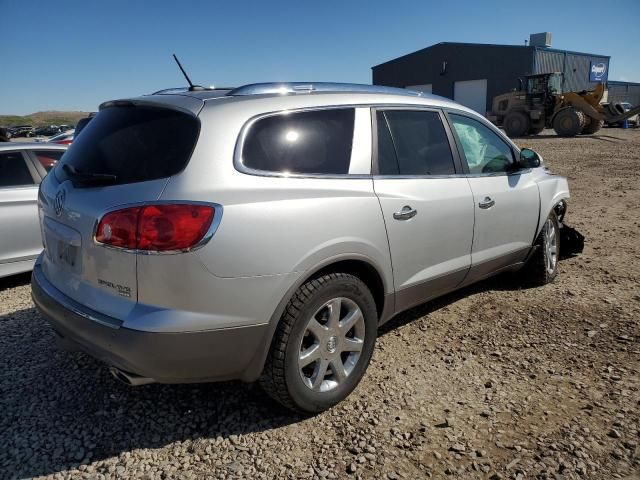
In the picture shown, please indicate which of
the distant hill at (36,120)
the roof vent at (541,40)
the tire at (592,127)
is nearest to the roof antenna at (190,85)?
the tire at (592,127)

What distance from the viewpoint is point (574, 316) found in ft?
12.5

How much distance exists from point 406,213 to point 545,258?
217 cm

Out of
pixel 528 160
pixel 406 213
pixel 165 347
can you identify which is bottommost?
pixel 165 347

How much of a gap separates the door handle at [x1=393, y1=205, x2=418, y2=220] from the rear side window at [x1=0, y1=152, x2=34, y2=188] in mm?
3868

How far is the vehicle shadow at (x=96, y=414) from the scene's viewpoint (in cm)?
237

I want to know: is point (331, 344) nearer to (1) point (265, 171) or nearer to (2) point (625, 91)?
(1) point (265, 171)

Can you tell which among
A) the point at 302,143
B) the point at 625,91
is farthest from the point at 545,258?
the point at 625,91

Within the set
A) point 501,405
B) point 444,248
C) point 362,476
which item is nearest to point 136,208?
point 362,476

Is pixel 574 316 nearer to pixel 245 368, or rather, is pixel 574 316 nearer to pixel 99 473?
pixel 245 368

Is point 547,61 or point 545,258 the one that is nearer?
point 545,258

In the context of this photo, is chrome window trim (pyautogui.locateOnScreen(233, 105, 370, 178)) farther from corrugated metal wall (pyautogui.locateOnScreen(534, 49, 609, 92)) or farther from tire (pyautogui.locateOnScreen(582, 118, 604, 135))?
Result: corrugated metal wall (pyautogui.locateOnScreen(534, 49, 609, 92))

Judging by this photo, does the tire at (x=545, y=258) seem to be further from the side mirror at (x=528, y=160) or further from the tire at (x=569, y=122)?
the tire at (x=569, y=122)

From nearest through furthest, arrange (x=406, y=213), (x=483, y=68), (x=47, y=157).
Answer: (x=406, y=213) → (x=47, y=157) → (x=483, y=68)

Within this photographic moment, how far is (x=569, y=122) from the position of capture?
21.5 m
